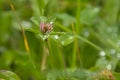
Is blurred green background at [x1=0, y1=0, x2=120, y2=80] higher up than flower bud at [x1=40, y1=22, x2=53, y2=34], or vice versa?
flower bud at [x1=40, y1=22, x2=53, y2=34]

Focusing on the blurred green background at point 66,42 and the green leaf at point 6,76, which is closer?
the green leaf at point 6,76

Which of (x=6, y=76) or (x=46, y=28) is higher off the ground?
(x=46, y=28)

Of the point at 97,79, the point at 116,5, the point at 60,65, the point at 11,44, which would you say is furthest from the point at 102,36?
the point at 97,79

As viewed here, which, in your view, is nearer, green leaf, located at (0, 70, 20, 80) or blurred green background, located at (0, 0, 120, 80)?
green leaf, located at (0, 70, 20, 80)

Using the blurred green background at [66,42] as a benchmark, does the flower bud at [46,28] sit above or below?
above

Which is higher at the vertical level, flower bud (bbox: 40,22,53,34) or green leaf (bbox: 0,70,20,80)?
flower bud (bbox: 40,22,53,34)

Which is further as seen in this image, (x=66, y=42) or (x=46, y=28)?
(x=66, y=42)

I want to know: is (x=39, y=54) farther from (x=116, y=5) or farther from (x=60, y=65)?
(x=116, y=5)

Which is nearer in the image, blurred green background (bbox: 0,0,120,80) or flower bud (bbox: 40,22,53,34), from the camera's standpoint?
flower bud (bbox: 40,22,53,34)
